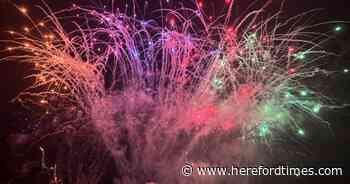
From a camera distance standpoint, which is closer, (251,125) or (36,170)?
(36,170)

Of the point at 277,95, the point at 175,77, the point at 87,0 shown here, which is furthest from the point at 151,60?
the point at 277,95

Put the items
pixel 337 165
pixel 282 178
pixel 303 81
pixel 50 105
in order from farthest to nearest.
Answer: pixel 303 81
pixel 50 105
pixel 337 165
pixel 282 178

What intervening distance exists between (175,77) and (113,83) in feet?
4.54

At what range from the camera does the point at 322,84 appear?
814cm

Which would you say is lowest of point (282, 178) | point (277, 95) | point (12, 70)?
point (282, 178)

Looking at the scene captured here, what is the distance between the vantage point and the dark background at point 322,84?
666 centimetres

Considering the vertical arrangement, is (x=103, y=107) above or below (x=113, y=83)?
below

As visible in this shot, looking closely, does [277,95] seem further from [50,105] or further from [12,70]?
[12,70]

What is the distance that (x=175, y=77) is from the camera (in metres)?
6.81

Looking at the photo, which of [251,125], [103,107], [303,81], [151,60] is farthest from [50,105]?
[303,81]

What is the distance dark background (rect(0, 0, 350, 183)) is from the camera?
6.66 meters

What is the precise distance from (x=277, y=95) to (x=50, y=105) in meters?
4.62

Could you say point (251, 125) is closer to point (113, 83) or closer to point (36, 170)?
point (113, 83)

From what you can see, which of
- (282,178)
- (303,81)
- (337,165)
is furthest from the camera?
(303,81)
